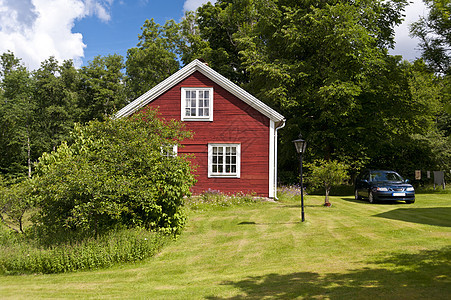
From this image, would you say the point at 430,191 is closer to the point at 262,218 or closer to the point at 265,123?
the point at 265,123

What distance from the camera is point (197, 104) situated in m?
19.2

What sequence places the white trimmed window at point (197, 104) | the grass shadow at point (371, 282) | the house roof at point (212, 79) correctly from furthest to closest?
1. the white trimmed window at point (197, 104)
2. the house roof at point (212, 79)
3. the grass shadow at point (371, 282)

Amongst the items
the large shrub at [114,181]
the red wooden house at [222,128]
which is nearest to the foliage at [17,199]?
the large shrub at [114,181]

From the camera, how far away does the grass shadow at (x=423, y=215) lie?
1167cm

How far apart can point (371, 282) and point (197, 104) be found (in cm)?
1430

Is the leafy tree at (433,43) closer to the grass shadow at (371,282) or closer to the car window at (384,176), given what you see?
the car window at (384,176)

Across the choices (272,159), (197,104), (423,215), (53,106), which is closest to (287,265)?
(423,215)

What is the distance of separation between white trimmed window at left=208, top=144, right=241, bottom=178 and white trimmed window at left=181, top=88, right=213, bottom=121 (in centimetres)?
162

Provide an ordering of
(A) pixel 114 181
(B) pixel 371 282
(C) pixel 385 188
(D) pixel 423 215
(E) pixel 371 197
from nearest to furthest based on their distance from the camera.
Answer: (B) pixel 371 282
(A) pixel 114 181
(D) pixel 423 215
(C) pixel 385 188
(E) pixel 371 197

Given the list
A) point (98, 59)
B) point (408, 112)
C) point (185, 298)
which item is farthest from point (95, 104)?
point (185, 298)

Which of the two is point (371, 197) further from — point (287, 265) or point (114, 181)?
point (114, 181)

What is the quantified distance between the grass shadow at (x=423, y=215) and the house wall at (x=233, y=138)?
6539mm

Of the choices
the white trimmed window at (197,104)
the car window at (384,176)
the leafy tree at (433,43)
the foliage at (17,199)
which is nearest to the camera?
the foliage at (17,199)

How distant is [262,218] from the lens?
1360 centimetres
